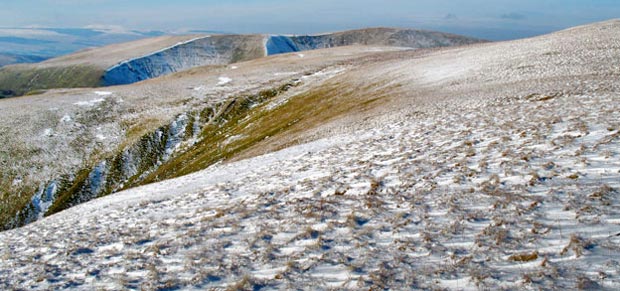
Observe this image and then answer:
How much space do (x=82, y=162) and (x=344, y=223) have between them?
152 feet

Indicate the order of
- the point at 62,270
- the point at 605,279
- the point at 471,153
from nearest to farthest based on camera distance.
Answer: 1. the point at 605,279
2. the point at 62,270
3. the point at 471,153

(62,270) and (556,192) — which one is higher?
(556,192)

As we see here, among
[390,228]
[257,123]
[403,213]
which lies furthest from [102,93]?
[390,228]

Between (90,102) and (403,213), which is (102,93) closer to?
(90,102)

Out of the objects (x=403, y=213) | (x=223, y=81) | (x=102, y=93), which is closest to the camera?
(x=403, y=213)

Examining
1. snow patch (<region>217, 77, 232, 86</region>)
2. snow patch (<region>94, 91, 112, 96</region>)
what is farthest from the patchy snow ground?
snow patch (<region>217, 77, 232, 86</region>)

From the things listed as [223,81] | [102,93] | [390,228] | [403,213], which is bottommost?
[390,228]

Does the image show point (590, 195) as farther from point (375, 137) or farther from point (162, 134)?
point (162, 134)

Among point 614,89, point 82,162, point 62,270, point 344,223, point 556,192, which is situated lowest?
point 82,162

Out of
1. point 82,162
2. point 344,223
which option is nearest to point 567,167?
point 344,223

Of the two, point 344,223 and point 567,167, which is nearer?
point 344,223

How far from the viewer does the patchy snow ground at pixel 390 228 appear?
7.61 metres

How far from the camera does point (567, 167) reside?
1127 centimetres

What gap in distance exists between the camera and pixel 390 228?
9.77 metres
